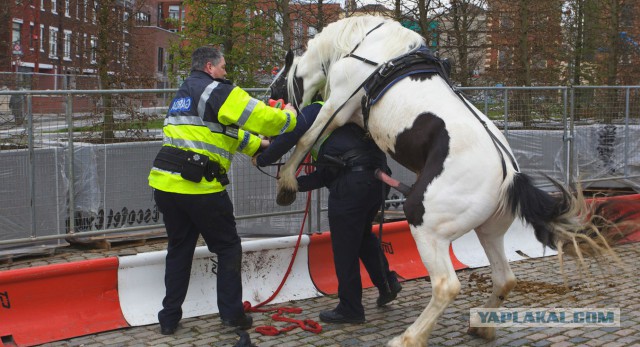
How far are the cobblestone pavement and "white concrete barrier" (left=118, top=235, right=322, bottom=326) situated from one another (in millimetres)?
129

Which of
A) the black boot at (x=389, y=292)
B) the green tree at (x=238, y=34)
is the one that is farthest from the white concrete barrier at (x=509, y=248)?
the green tree at (x=238, y=34)

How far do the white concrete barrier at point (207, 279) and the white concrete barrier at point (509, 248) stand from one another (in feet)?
6.19

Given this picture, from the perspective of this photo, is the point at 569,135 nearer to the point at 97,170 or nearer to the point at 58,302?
the point at 97,170

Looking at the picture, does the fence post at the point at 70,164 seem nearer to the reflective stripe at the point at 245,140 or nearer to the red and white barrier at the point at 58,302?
the red and white barrier at the point at 58,302

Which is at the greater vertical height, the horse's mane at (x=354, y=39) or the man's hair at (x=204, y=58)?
the horse's mane at (x=354, y=39)

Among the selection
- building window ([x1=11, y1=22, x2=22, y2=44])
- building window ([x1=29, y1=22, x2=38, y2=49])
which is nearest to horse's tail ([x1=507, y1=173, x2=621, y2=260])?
building window ([x1=11, y1=22, x2=22, y2=44])

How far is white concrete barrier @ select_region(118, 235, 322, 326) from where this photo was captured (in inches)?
222

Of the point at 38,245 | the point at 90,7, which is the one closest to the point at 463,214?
the point at 38,245

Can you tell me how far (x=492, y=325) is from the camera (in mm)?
5105

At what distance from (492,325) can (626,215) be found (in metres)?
1.19

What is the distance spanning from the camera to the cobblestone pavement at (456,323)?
201 inches

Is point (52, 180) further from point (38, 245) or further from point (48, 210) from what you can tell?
point (38, 245)

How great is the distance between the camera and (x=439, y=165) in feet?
15.0

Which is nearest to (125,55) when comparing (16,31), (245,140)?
(16,31)
